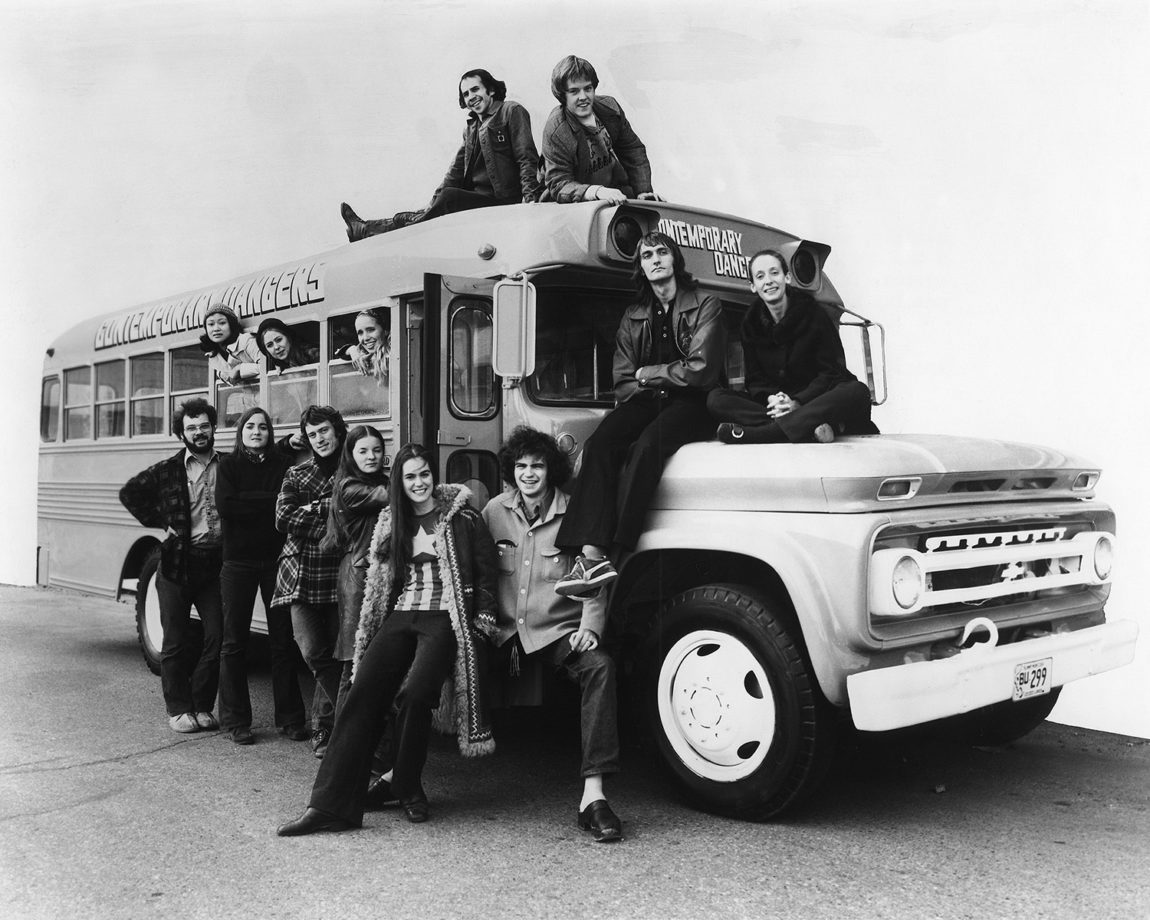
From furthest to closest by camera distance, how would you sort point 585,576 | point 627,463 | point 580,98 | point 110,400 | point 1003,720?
point 110,400, point 580,98, point 1003,720, point 627,463, point 585,576

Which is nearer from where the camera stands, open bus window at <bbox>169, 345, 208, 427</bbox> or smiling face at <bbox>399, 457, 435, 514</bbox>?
smiling face at <bbox>399, 457, 435, 514</bbox>

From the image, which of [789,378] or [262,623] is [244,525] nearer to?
[262,623]

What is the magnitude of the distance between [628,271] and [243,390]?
3.18 meters

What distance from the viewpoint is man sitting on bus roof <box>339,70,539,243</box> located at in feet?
19.6

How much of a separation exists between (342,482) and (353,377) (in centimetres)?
113

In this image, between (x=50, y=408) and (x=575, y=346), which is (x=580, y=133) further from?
(x=50, y=408)

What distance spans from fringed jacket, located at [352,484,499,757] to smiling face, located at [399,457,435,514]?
3.0 inches

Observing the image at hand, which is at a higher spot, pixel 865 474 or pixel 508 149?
pixel 508 149

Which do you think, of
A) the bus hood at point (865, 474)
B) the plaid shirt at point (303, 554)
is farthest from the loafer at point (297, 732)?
the bus hood at point (865, 474)

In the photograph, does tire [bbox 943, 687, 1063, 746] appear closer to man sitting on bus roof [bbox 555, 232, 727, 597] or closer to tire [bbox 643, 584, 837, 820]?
tire [bbox 643, 584, 837, 820]

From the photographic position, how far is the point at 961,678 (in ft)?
12.6

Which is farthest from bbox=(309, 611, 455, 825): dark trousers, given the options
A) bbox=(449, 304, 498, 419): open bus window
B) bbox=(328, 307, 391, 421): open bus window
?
bbox=(328, 307, 391, 421): open bus window

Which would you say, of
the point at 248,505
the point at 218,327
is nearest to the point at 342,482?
the point at 248,505

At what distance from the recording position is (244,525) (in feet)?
18.8
